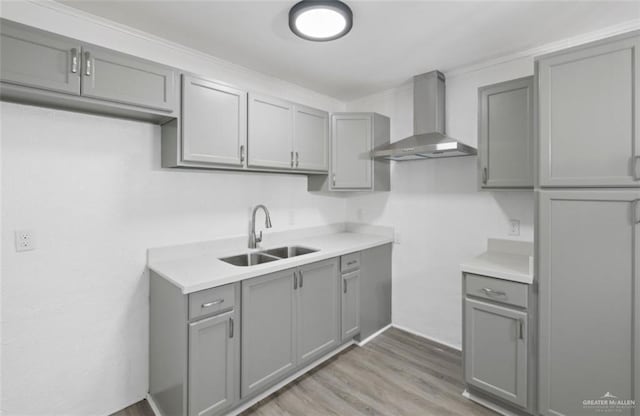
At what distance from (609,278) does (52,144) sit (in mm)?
3149

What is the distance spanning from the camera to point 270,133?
239 cm

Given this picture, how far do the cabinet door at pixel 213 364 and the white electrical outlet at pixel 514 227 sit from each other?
2209mm

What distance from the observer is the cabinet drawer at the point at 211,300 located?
165 centimetres

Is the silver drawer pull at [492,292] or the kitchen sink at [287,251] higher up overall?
the kitchen sink at [287,251]

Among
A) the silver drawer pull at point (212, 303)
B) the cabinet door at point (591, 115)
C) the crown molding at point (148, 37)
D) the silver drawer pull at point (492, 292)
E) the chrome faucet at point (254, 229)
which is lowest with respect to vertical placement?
the silver drawer pull at point (212, 303)

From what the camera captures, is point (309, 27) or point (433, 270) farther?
point (433, 270)

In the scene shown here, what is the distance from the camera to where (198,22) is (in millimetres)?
1880

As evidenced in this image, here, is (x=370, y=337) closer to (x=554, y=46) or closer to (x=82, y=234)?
(x=82, y=234)

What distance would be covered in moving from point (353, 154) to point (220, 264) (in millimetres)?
1655

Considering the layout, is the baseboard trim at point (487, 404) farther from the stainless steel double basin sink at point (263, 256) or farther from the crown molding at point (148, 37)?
the crown molding at point (148, 37)

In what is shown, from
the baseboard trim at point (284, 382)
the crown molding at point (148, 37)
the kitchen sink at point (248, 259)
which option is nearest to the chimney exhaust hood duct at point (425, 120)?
the crown molding at point (148, 37)

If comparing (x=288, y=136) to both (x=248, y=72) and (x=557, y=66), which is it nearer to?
(x=248, y=72)

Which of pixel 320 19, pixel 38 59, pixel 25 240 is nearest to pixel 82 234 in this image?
pixel 25 240

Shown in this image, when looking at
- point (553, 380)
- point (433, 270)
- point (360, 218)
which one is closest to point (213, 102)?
point (360, 218)
